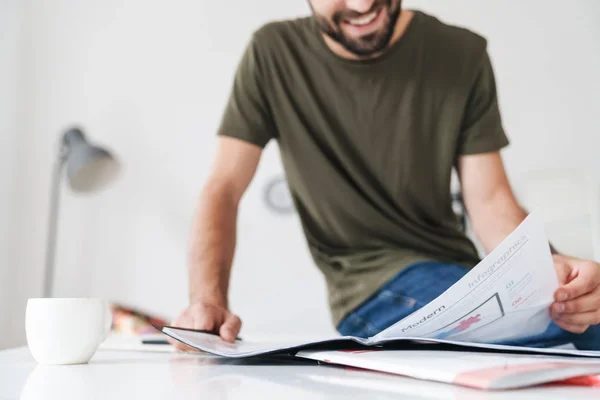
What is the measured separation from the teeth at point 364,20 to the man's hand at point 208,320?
765mm

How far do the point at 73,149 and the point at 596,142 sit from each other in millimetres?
2209

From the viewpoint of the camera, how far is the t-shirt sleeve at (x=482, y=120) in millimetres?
1192

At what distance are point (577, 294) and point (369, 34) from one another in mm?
771

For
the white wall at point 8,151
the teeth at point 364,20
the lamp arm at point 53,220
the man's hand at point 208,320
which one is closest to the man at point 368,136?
the teeth at point 364,20

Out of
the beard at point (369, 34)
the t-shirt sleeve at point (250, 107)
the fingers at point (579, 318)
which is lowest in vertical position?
the fingers at point (579, 318)

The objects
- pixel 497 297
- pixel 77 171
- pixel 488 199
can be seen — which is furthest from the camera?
pixel 77 171

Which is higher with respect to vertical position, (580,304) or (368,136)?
(368,136)

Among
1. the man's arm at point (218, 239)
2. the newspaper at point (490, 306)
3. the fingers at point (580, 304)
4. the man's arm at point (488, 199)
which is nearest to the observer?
the newspaper at point (490, 306)

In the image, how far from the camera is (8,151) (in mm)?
2525

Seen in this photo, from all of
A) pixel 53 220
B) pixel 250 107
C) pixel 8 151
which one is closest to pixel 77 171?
pixel 53 220

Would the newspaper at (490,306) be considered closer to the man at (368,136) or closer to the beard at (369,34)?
the man at (368,136)

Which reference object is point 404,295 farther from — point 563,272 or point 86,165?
point 86,165

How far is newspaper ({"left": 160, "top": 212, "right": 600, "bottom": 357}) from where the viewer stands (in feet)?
1.54

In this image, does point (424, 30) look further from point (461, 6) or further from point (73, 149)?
point (73, 149)
